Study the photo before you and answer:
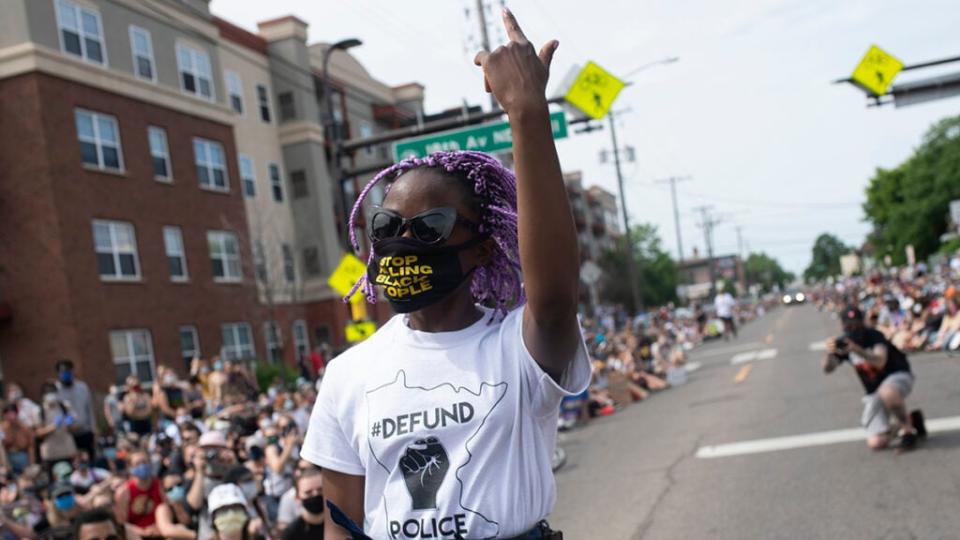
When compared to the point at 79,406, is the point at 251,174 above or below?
above

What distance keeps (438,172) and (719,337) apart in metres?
41.0

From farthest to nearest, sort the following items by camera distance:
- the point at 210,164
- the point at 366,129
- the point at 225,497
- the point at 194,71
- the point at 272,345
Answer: the point at 366,129 < the point at 272,345 < the point at 210,164 < the point at 194,71 < the point at 225,497

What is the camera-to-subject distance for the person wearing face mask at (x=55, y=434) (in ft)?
41.9

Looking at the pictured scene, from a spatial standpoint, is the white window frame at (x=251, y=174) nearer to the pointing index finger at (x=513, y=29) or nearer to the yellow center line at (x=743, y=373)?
the yellow center line at (x=743, y=373)

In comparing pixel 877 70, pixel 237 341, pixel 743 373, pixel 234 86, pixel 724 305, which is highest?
pixel 234 86

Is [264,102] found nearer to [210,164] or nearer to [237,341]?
[210,164]

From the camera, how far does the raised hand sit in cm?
202

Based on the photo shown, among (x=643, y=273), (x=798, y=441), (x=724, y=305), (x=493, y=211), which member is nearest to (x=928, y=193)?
(x=643, y=273)

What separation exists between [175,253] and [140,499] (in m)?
18.0

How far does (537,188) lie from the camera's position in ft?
6.64

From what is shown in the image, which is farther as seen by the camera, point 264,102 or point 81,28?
point 264,102

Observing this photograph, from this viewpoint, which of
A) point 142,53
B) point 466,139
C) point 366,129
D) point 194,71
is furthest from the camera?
point 366,129

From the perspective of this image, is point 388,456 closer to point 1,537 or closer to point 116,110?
point 1,537

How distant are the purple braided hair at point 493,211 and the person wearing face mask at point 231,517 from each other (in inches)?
216
